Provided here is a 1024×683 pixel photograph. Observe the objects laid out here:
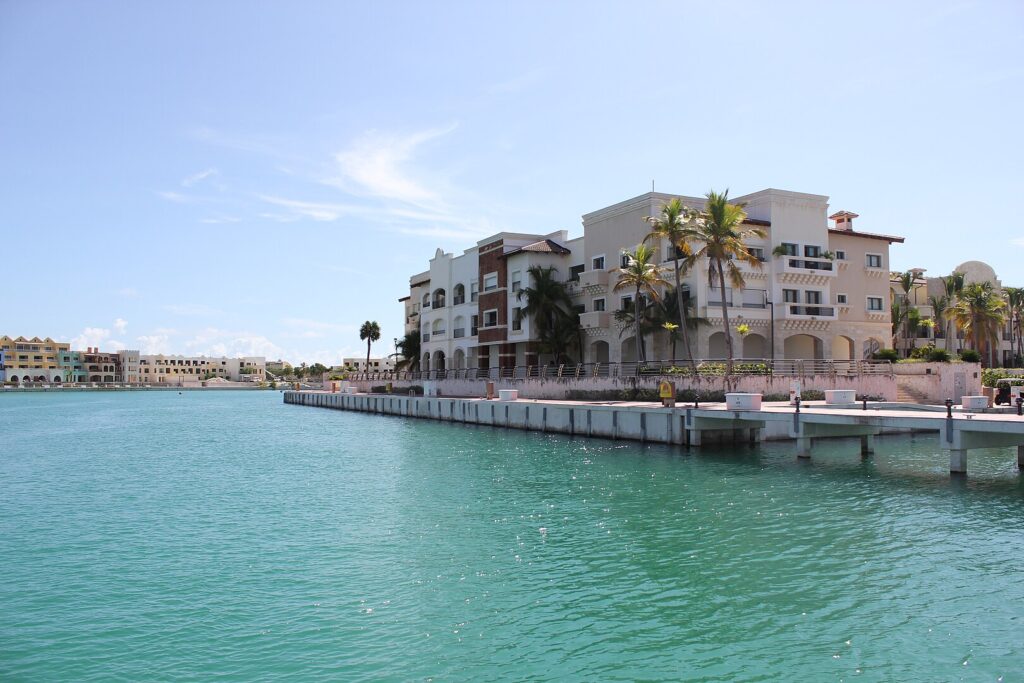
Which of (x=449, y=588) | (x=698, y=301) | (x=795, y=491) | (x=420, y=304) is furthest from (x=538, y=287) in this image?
(x=449, y=588)

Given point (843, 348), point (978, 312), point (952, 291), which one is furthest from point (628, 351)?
point (952, 291)

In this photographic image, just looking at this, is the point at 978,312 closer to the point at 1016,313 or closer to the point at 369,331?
the point at 1016,313

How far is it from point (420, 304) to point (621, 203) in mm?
38073

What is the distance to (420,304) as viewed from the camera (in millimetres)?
86875

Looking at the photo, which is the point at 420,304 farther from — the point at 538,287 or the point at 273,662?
the point at 273,662

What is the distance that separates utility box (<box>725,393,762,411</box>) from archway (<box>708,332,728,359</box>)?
1860cm

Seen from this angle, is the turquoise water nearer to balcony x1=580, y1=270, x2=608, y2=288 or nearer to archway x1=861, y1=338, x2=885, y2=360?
balcony x1=580, y1=270, x2=608, y2=288

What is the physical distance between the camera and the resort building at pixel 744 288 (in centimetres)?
5041

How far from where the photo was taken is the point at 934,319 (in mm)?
73312

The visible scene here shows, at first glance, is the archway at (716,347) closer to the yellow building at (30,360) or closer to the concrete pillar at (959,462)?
the concrete pillar at (959,462)

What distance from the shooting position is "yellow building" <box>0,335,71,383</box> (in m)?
189

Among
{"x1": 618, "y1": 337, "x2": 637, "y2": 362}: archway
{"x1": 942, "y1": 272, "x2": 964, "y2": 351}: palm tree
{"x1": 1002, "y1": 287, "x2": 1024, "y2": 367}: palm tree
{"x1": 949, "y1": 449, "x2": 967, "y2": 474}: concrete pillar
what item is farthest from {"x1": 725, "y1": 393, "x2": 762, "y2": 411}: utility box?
{"x1": 1002, "y1": 287, "x2": 1024, "y2": 367}: palm tree

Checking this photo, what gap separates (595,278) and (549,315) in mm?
5565

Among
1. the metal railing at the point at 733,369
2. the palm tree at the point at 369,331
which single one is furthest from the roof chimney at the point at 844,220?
the palm tree at the point at 369,331
